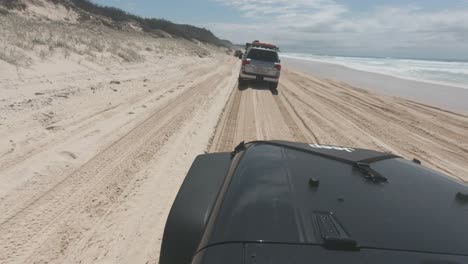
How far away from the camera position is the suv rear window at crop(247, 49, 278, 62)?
58.0ft

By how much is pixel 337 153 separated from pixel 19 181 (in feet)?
14.1

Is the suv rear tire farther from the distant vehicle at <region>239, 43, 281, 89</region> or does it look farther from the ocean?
the ocean

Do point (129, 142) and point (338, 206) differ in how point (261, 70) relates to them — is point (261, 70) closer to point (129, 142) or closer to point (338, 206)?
point (129, 142)

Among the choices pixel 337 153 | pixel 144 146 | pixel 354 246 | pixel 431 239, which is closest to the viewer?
pixel 354 246

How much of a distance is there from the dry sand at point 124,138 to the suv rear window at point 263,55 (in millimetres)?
2329

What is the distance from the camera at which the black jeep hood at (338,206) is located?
1505 mm

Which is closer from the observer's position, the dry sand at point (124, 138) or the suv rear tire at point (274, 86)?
A: the dry sand at point (124, 138)

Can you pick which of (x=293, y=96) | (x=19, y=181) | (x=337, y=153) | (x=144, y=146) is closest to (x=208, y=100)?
(x=293, y=96)

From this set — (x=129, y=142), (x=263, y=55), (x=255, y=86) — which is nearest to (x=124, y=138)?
(x=129, y=142)

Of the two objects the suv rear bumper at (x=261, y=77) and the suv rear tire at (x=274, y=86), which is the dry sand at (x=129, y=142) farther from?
the suv rear tire at (x=274, y=86)

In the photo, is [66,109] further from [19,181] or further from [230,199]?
[230,199]

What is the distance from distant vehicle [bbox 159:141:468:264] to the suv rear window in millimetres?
15551

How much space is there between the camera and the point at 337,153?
106 inches

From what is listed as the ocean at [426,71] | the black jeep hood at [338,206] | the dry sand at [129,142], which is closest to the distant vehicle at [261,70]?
the dry sand at [129,142]
